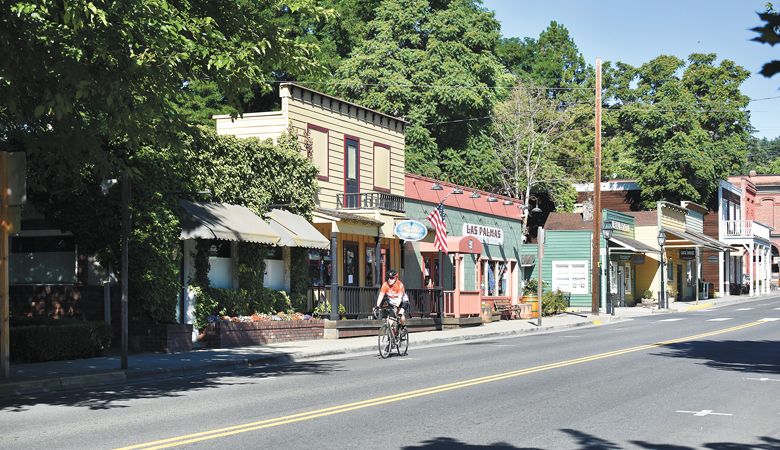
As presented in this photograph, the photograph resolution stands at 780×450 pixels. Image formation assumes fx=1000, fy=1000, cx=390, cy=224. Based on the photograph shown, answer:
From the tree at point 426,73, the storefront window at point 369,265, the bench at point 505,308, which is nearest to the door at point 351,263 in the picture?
the storefront window at point 369,265

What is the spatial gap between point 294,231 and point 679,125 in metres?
47.0

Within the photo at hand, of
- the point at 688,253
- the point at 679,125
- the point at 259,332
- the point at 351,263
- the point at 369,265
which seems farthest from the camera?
the point at 679,125

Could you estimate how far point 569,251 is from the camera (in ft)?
170

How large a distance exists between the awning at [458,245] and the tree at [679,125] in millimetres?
34158

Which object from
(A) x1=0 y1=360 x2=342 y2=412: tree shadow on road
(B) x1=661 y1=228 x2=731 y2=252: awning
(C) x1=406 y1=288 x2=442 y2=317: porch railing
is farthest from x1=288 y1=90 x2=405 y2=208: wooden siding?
(B) x1=661 y1=228 x2=731 y2=252: awning

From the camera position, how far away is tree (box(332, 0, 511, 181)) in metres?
48.9

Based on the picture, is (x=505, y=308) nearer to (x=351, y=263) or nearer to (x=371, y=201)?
(x=351, y=263)

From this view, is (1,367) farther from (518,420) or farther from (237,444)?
(518,420)

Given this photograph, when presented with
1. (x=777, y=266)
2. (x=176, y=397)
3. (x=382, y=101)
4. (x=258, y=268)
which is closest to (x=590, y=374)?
(x=176, y=397)

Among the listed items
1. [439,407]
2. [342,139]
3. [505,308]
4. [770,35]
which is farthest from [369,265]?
[770,35]

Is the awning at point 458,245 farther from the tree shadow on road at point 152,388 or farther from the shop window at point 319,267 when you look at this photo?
the tree shadow on road at point 152,388

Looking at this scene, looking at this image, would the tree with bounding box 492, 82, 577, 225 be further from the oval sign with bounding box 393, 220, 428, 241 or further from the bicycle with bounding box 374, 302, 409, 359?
the bicycle with bounding box 374, 302, 409, 359

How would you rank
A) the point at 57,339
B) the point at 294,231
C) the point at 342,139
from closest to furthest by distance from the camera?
the point at 57,339 → the point at 294,231 → the point at 342,139

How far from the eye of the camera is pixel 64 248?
23.4 metres
